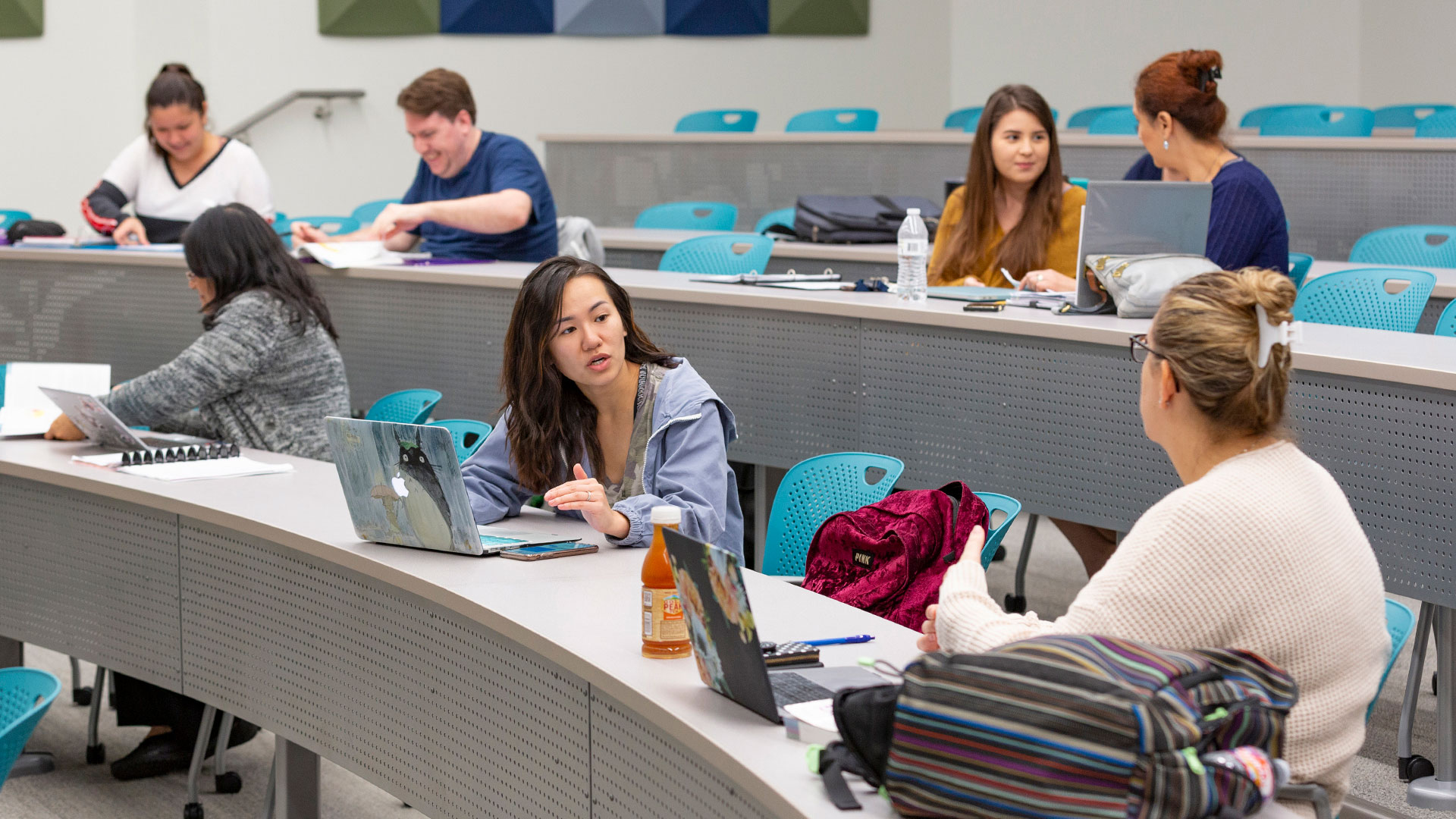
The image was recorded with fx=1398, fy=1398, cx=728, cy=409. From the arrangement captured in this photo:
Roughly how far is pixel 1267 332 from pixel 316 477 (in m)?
1.99

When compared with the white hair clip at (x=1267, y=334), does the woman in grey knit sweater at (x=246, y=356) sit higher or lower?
lower

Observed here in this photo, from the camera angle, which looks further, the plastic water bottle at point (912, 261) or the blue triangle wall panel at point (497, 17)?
the blue triangle wall panel at point (497, 17)

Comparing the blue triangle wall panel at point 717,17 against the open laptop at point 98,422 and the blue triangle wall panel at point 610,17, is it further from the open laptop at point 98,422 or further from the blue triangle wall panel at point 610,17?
the open laptop at point 98,422

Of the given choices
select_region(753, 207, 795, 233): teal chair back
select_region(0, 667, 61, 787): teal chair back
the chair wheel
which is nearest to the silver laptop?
the chair wheel

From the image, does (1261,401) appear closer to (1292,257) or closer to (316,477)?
(316,477)

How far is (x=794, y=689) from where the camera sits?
159 centimetres

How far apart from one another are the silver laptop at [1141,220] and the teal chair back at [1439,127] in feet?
13.5

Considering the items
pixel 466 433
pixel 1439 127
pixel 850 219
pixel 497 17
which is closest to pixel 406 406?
pixel 466 433

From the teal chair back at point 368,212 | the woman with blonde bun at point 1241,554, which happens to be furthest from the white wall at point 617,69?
the woman with blonde bun at point 1241,554

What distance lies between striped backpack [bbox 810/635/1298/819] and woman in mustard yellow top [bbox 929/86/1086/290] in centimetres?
278

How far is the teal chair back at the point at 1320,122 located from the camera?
7078 mm

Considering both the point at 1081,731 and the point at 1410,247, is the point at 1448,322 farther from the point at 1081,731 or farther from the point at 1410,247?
the point at 1081,731

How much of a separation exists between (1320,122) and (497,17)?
4971 mm

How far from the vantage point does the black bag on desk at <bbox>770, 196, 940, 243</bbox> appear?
5.71 m
